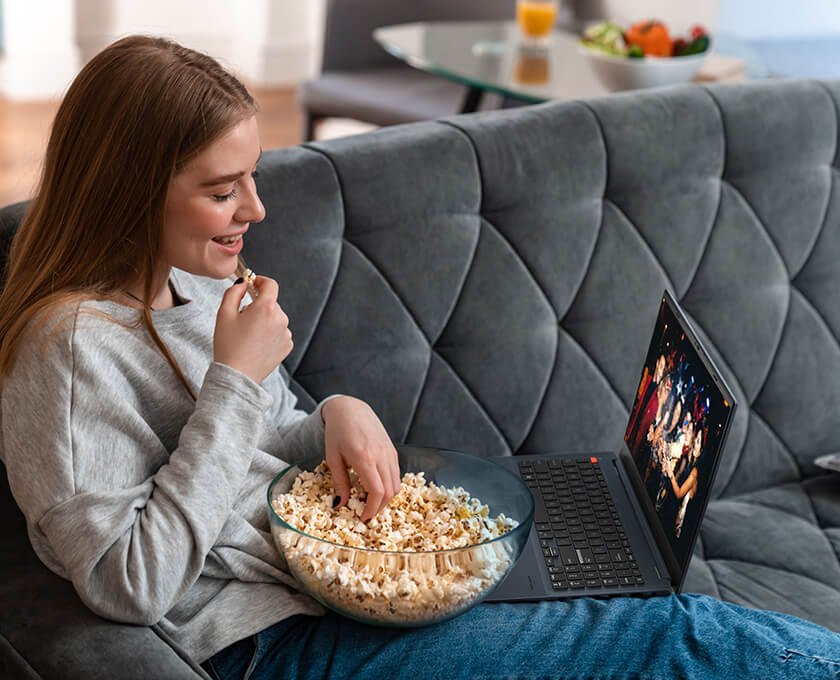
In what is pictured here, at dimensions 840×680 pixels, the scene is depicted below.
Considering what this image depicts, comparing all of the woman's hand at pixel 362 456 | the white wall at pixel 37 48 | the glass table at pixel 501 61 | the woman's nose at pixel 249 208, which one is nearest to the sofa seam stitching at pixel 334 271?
the woman's hand at pixel 362 456

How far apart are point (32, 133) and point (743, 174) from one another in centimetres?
327

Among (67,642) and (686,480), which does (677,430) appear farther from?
(67,642)

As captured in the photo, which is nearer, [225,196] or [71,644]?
[71,644]

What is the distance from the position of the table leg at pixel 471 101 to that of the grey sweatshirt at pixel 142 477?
180cm

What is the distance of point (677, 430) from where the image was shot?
126 cm

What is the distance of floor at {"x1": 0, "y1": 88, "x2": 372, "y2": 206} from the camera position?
373 centimetres

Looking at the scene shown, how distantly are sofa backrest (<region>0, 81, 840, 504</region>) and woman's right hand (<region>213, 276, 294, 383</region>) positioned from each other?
11.9 inches

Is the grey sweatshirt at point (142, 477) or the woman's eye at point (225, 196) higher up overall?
the woman's eye at point (225, 196)

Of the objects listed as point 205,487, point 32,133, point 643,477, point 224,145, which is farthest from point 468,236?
point 32,133

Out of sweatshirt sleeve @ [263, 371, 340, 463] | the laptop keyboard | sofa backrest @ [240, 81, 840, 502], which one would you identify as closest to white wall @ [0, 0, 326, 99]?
sofa backrest @ [240, 81, 840, 502]

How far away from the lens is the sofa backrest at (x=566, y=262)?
1490mm

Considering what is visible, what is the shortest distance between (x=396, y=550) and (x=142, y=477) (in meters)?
0.28

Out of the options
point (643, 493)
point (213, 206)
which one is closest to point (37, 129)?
point (213, 206)

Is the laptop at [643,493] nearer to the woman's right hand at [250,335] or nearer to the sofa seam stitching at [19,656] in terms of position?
the woman's right hand at [250,335]
